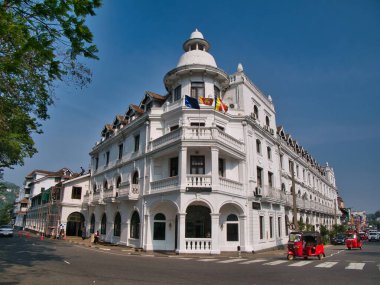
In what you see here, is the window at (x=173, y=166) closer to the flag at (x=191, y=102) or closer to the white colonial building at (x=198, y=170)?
the white colonial building at (x=198, y=170)

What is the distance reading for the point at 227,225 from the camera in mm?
24000

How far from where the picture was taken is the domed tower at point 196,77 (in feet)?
83.6

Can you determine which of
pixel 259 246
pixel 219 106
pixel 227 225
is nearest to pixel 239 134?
pixel 219 106

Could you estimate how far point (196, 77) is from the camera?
25.9 m

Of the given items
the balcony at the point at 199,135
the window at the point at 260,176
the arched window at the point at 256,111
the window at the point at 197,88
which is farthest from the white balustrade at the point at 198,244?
the arched window at the point at 256,111

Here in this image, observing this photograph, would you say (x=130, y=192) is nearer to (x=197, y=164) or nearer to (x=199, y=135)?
(x=197, y=164)

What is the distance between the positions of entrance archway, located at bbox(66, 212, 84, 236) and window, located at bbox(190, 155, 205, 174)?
81.4 feet

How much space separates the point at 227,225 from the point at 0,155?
56.0 ft

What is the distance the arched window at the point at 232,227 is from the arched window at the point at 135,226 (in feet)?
25.4

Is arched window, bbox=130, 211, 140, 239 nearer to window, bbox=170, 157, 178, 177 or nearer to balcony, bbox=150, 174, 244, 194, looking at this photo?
balcony, bbox=150, 174, 244, 194

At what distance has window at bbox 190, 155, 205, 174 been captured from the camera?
77.7ft

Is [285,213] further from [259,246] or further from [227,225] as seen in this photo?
[227,225]

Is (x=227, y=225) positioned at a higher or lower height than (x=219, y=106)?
lower

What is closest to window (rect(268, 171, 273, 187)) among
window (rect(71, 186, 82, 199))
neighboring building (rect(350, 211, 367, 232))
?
window (rect(71, 186, 82, 199))
